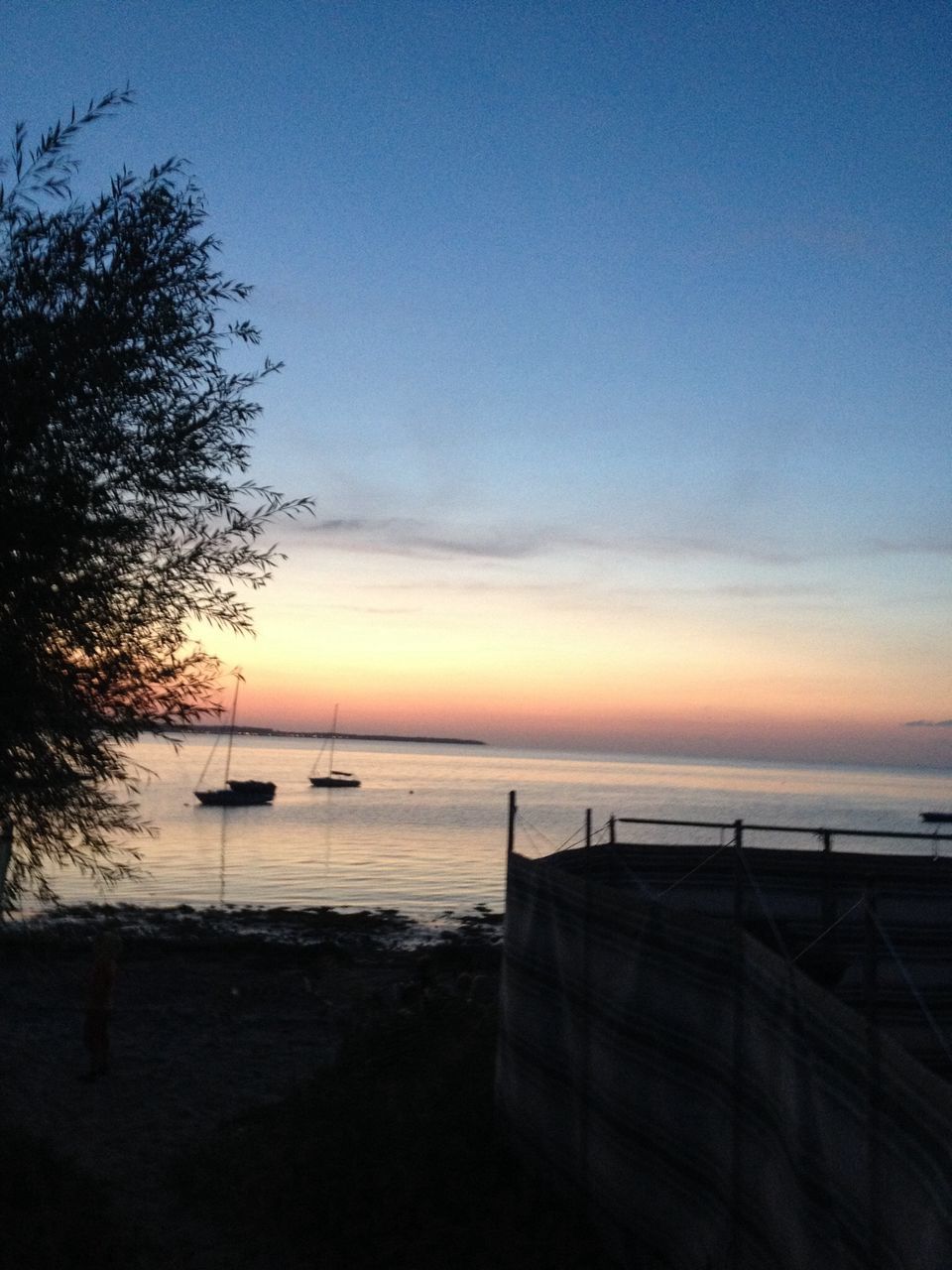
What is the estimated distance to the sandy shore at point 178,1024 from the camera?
496 inches

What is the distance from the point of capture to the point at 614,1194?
8.00 metres

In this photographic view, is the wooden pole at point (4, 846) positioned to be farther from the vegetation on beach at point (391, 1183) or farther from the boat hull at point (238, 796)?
the boat hull at point (238, 796)

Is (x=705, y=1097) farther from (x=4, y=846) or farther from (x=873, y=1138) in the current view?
(x=4, y=846)

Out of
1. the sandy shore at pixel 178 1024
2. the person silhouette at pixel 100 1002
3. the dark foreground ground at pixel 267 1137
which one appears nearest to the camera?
the dark foreground ground at pixel 267 1137

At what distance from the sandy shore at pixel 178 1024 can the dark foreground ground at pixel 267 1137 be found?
6 centimetres

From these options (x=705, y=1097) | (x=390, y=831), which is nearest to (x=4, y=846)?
(x=705, y=1097)

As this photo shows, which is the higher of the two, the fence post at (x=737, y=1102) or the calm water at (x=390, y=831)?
the fence post at (x=737, y=1102)

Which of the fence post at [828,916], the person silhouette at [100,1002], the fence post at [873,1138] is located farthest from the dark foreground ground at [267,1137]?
the fence post at [873,1138]

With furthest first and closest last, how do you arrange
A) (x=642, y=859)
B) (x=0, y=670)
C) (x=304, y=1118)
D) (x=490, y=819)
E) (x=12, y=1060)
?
(x=490, y=819), (x=12, y=1060), (x=642, y=859), (x=304, y=1118), (x=0, y=670)

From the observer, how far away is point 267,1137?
12.3m

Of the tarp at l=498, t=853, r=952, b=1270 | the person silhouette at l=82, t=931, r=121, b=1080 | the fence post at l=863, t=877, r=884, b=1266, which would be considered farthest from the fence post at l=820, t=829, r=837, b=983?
the person silhouette at l=82, t=931, r=121, b=1080

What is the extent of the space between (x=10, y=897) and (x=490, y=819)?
92.9 metres

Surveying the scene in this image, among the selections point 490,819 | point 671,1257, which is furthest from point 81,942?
point 490,819

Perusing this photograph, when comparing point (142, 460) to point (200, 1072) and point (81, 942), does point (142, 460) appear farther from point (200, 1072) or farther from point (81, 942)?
point (81, 942)
